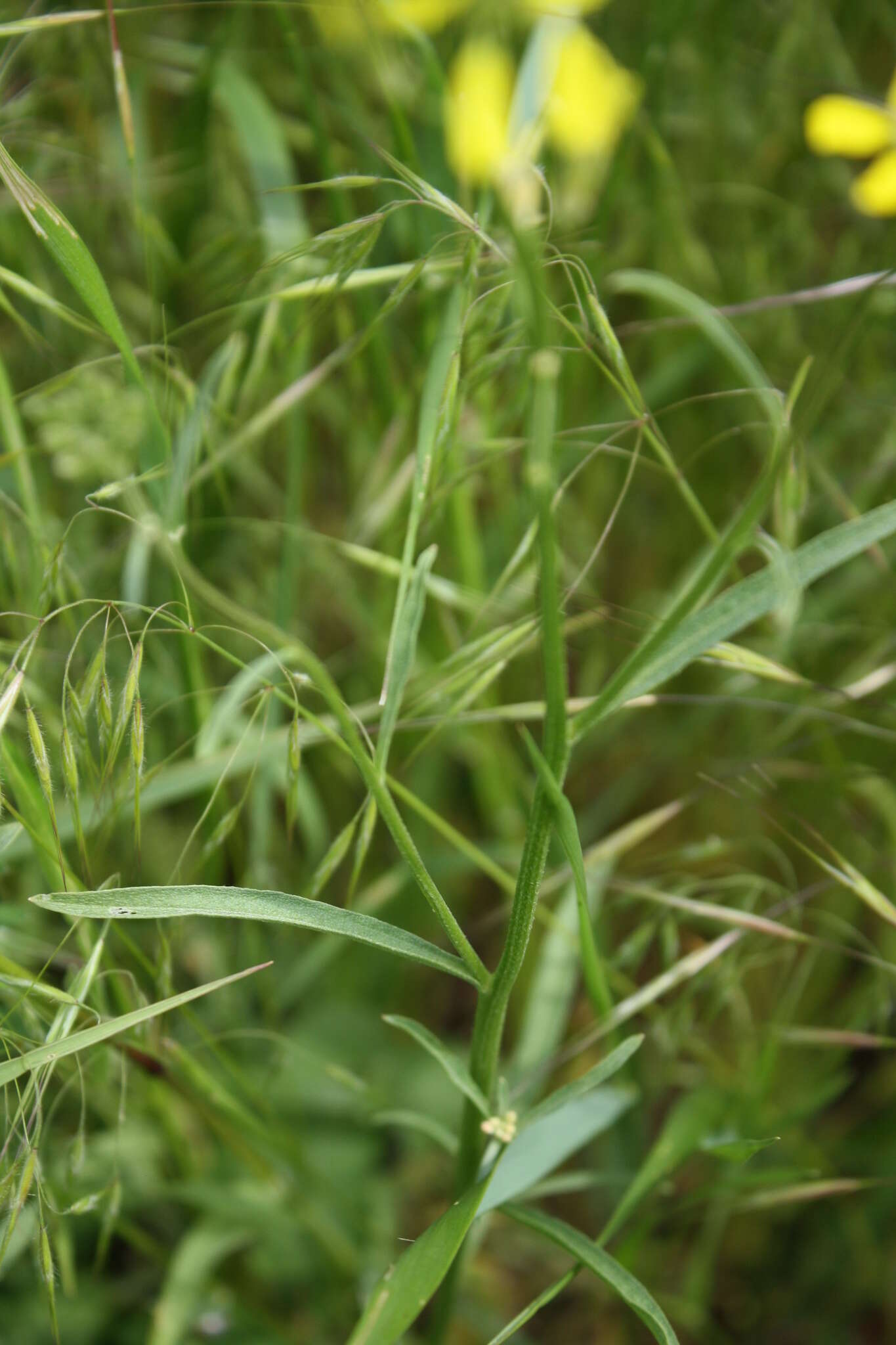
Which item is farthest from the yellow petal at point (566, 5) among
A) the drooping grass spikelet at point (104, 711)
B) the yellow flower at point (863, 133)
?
the drooping grass spikelet at point (104, 711)

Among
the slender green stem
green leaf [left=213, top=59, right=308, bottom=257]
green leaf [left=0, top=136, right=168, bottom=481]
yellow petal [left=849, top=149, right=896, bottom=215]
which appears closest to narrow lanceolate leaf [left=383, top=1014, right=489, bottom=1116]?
the slender green stem

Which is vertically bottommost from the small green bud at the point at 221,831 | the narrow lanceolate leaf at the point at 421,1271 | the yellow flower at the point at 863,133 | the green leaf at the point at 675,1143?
the green leaf at the point at 675,1143

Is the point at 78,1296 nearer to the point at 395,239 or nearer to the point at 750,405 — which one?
the point at 395,239

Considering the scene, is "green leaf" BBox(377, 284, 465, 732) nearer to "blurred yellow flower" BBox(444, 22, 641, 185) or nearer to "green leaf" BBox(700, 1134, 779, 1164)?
"blurred yellow flower" BBox(444, 22, 641, 185)

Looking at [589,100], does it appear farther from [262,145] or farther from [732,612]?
[732,612]

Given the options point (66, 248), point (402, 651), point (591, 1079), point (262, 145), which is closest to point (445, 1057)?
point (591, 1079)

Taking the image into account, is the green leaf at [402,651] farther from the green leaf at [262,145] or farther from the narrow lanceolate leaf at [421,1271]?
the green leaf at [262,145]
